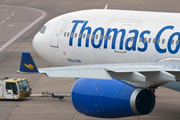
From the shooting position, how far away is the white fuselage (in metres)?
19.3

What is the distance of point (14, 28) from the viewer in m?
51.2

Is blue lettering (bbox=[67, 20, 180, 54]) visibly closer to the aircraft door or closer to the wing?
the aircraft door

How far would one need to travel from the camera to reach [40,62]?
119 ft

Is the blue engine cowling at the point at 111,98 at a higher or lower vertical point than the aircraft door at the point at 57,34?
lower

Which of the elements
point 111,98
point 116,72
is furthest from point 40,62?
point 116,72

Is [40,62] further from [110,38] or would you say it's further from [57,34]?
[110,38]

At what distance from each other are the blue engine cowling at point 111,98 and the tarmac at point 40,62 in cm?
379

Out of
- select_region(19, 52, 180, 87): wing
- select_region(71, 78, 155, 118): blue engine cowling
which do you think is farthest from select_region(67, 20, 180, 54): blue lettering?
select_region(19, 52, 180, 87): wing

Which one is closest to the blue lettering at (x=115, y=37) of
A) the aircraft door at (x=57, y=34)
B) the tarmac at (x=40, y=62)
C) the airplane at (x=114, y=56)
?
the airplane at (x=114, y=56)

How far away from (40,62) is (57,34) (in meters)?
13.1

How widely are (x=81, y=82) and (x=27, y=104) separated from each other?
23.5 feet

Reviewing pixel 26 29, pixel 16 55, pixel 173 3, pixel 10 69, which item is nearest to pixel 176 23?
pixel 10 69

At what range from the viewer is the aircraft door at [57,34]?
23344 mm

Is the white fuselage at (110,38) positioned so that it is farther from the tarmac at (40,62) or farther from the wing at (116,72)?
the wing at (116,72)
